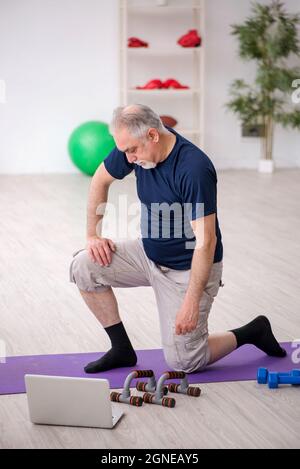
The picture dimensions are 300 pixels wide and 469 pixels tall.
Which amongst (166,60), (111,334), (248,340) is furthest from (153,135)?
(166,60)

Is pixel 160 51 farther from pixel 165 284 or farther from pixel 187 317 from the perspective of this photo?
pixel 187 317

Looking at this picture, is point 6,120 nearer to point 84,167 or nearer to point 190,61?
point 84,167

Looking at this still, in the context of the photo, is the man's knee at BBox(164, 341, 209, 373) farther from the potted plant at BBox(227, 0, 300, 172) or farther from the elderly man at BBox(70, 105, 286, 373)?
the potted plant at BBox(227, 0, 300, 172)

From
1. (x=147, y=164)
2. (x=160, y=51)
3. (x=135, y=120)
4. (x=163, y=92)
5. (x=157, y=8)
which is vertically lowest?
(x=147, y=164)

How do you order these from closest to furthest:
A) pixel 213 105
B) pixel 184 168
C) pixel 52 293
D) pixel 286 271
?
pixel 184 168, pixel 52 293, pixel 286 271, pixel 213 105

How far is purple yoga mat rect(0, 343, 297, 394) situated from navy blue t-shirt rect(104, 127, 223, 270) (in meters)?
0.37

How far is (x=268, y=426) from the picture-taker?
2479mm

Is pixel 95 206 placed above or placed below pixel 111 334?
above

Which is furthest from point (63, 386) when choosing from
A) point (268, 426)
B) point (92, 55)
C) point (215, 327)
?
point (92, 55)

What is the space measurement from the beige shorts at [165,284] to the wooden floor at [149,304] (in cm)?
13

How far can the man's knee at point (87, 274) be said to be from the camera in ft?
9.56

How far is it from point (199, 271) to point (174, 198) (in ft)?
0.90

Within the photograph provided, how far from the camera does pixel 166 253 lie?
9.44 feet

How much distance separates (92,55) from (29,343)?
462 centimetres
